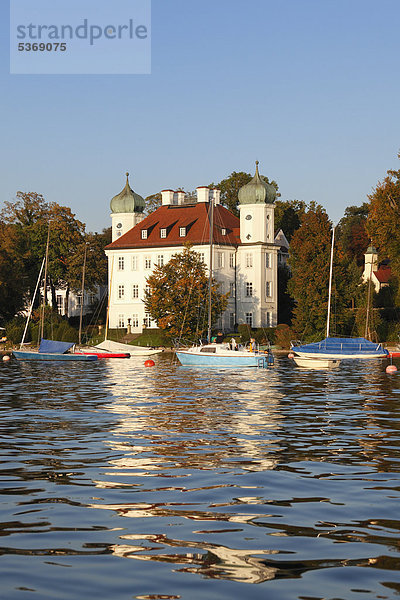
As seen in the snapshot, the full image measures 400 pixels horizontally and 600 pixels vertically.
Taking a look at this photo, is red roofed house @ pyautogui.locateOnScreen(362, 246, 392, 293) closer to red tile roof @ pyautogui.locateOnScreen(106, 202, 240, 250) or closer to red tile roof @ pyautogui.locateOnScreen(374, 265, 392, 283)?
red tile roof @ pyautogui.locateOnScreen(374, 265, 392, 283)

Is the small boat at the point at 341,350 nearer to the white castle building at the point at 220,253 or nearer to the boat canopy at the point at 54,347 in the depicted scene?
the boat canopy at the point at 54,347

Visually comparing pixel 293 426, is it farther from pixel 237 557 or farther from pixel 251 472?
pixel 237 557

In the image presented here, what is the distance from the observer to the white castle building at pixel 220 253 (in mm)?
118562

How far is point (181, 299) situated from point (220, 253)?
2009 cm

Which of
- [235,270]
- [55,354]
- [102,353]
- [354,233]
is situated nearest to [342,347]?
[102,353]

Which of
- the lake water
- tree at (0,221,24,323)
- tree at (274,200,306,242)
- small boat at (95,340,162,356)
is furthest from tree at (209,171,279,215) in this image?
the lake water

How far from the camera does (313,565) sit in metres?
11.5

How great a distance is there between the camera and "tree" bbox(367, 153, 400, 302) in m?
79.8

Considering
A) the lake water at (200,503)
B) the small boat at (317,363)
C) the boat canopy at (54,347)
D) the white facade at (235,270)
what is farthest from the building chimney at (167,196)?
the lake water at (200,503)

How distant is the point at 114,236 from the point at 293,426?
106 m

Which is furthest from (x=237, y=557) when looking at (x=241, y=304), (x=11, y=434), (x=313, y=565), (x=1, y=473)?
(x=241, y=304)

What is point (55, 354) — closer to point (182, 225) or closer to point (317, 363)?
point (317, 363)

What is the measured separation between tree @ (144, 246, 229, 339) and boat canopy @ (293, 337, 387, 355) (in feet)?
71.4

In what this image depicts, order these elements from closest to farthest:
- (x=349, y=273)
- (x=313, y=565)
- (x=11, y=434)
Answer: (x=313, y=565) → (x=11, y=434) → (x=349, y=273)
